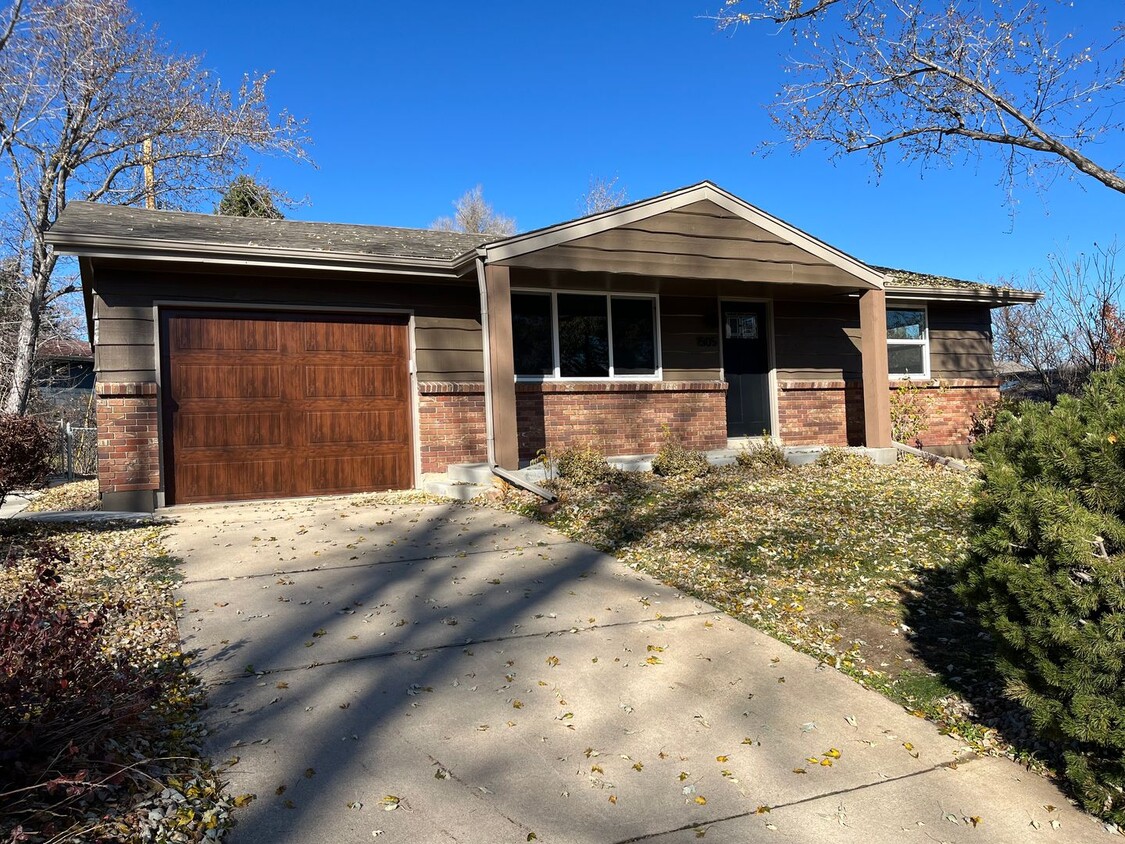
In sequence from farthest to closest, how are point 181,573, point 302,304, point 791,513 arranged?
1. point 302,304
2. point 791,513
3. point 181,573

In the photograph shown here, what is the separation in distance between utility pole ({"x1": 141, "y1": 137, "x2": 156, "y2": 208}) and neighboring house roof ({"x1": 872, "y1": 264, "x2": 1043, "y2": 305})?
17.2m

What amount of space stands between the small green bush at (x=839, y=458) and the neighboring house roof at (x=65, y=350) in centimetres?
1790

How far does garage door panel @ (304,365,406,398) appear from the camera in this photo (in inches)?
390

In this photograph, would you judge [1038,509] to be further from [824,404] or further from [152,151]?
[152,151]

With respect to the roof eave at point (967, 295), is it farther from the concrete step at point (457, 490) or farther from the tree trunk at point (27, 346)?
the tree trunk at point (27, 346)

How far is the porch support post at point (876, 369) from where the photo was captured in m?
11.5

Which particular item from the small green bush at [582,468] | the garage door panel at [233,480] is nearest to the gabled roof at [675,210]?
the small green bush at [582,468]

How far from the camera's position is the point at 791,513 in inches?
295

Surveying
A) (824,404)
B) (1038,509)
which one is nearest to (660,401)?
(824,404)

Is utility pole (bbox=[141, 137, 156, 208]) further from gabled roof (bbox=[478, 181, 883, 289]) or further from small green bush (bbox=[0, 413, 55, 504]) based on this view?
gabled roof (bbox=[478, 181, 883, 289])

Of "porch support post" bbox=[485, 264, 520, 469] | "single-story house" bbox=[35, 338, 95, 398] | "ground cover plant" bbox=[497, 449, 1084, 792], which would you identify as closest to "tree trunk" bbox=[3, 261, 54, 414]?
"single-story house" bbox=[35, 338, 95, 398]

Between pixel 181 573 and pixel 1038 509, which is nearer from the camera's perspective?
pixel 1038 509

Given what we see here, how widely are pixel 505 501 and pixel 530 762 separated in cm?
530

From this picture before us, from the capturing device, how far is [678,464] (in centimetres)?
955
